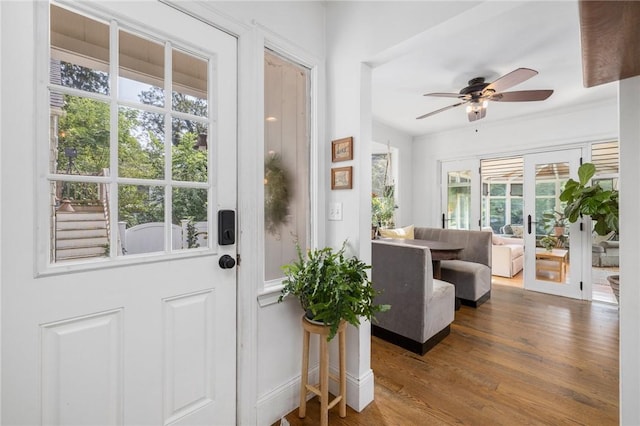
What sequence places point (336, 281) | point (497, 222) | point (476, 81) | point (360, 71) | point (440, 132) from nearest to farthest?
point (336, 281) → point (360, 71) → point (476, 81) → point (440, 132) → point (497, 222)

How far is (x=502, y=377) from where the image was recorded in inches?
81.7

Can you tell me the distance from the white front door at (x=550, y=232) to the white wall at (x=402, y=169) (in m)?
1.91

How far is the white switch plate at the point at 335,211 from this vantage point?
1856mm

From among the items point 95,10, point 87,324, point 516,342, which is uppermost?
point 95,10

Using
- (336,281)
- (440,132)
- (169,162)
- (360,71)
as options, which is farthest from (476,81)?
(169,162)

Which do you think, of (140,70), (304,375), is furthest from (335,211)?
(140,70)

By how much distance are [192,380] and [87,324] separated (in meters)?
0.54

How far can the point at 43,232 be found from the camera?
1.00 metres

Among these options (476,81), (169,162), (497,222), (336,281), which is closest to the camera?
(169,162)

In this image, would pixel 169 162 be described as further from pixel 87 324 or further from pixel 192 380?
pixel 192 380

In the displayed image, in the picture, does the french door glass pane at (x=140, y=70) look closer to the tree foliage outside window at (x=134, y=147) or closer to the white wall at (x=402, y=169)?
the tree foliage outside window at (x=134, y=147)

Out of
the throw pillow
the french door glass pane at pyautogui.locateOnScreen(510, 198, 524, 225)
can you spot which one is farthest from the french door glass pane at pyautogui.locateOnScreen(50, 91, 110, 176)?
the french door glass pane at pyautogui.locateOnScreen(510, 198, 524, 225)

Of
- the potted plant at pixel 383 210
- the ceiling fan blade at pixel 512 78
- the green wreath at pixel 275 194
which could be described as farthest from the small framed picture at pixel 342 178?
the potted plant at pixel 383 210

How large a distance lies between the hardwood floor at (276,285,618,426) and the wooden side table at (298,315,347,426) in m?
0.10
